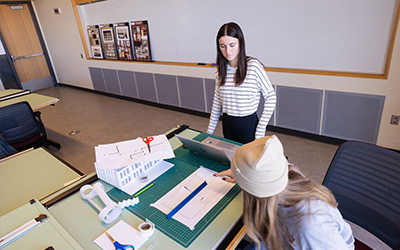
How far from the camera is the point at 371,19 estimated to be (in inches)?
104

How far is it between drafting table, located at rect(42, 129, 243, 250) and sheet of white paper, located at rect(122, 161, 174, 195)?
0.15m

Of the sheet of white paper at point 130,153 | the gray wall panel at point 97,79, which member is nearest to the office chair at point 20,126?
the sheet of white paper at point 130,153

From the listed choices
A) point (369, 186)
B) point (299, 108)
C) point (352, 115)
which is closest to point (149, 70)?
point (299, 108)

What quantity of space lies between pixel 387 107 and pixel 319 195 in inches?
99.1

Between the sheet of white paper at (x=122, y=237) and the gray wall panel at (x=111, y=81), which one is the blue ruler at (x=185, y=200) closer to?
the sheet of white paper at (x=122, y=237)

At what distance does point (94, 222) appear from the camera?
4.12 feet

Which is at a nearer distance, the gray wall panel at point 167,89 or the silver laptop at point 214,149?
the silver laptop at point 214,149

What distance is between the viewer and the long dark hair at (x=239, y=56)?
5.74 feet

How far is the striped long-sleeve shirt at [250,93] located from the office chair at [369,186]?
679 mm

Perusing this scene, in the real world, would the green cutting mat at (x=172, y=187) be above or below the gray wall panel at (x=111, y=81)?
above

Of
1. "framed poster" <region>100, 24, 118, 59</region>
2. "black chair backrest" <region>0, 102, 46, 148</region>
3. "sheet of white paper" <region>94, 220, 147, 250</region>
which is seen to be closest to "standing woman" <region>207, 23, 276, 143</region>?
"sheet of white paper" <region>94, 220, 147, 250</region>

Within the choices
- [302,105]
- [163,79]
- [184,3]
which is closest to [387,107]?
[302,105]

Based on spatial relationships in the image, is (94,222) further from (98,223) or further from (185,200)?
(185,200)

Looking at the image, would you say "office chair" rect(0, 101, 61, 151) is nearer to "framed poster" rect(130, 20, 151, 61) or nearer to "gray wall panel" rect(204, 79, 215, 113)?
"framed poster" rect(130, 20, 151, 61)
